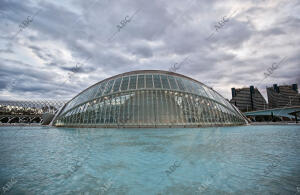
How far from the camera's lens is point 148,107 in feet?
94.9

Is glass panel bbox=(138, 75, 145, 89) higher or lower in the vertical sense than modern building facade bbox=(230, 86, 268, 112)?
lower

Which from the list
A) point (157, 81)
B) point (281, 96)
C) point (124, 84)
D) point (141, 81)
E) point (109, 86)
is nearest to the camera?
point (124, 84)

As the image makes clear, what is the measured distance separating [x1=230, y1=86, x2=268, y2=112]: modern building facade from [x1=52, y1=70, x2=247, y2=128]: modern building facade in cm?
18212

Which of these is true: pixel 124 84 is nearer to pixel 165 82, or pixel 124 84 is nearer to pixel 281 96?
pixel 165 82

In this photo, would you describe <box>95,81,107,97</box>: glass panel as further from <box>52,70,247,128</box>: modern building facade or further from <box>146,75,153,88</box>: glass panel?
<box>146,75,153,88</box>: glass panel

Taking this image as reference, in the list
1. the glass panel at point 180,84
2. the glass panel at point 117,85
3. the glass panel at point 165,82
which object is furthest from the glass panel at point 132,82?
the glass panel at point 180,84

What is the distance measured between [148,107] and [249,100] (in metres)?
214

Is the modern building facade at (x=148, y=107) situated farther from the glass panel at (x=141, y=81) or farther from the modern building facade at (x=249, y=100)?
the modern building facade at (x=249, y=100)

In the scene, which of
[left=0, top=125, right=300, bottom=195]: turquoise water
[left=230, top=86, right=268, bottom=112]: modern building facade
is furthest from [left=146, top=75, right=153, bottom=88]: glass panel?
[left=230, top=86, right=268, bottom=112]: modern building facade

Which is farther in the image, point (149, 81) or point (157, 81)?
point (157, 81)

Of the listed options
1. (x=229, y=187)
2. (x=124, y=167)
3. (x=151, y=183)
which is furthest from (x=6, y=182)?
(x=229, y=187)

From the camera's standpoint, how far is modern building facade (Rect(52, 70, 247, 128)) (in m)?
27.6

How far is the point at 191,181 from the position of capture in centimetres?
474

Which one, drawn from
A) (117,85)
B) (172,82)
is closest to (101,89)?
(117,85)
